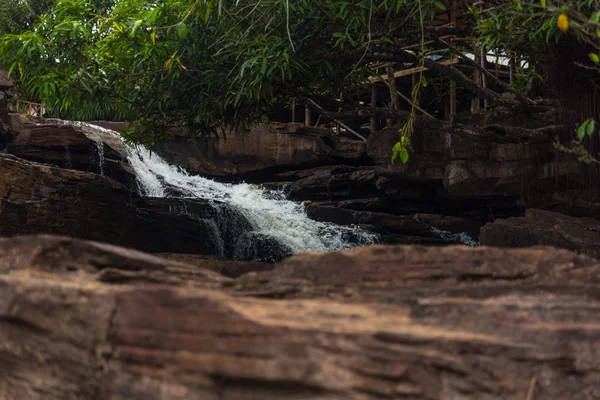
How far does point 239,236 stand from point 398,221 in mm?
3060

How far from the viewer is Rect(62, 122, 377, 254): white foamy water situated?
39.7ft

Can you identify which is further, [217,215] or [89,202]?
[217,215]

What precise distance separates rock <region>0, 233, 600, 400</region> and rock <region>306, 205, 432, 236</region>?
9.58 meters

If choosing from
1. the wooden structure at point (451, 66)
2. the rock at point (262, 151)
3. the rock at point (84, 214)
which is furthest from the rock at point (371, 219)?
the rock at point (262, 151)

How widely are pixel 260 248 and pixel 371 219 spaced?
2391mm

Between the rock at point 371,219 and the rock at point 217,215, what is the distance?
1.72 metres

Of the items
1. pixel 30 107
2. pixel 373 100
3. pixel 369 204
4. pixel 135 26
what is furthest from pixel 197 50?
pixel 30 107

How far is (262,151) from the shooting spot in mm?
16312

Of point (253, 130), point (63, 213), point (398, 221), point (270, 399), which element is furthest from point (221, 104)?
point (253, 130)

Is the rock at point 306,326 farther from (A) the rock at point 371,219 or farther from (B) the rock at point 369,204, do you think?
(B) the rock at point 369,204

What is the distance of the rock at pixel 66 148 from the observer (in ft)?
43.2

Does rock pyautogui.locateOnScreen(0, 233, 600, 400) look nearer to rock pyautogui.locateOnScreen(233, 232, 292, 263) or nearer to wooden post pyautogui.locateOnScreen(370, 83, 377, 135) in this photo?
rock pyautogui.locateOnScreen(233, 232, 292, 263)

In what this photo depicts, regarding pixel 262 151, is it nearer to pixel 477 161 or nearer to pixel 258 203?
pixel 258 203

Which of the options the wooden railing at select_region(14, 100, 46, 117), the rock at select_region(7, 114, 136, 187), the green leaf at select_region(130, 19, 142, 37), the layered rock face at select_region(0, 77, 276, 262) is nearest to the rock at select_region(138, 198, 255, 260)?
the layered rock face at select_region(0, 77, 276, 262)
